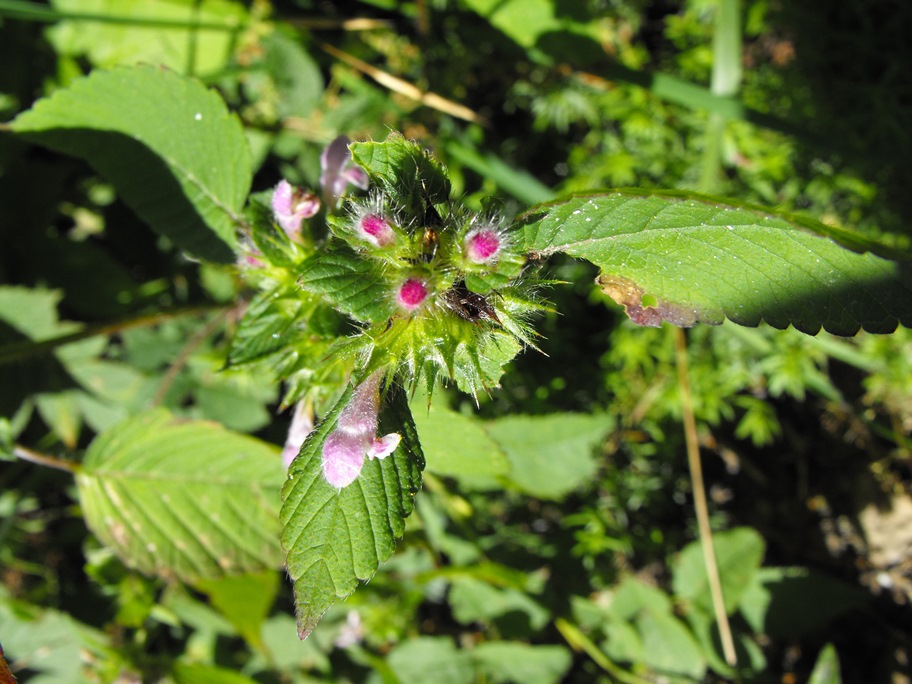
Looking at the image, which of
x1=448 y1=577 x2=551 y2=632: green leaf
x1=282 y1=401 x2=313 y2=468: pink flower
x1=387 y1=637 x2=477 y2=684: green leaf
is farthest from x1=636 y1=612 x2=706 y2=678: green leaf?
x1=282 y1=401 x2=313 y2=468: pink flower

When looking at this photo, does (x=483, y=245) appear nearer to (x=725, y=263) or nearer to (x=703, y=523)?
(x=725, y=263)

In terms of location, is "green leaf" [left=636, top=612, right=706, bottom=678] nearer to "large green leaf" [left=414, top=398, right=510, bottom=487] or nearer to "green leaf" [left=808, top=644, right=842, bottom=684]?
"green leaf" [left=808, top=644, right=842, bottom=684]

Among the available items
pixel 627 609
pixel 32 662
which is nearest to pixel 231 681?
pixel 32 662

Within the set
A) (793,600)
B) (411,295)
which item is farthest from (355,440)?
(793,600)

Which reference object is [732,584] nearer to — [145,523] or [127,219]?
[145,523]

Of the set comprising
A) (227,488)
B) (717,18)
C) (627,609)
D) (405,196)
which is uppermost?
(717,18)

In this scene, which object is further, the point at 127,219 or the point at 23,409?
the point at 127,219

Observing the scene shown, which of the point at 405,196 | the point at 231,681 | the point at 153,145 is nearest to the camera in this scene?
the point at 405,196
